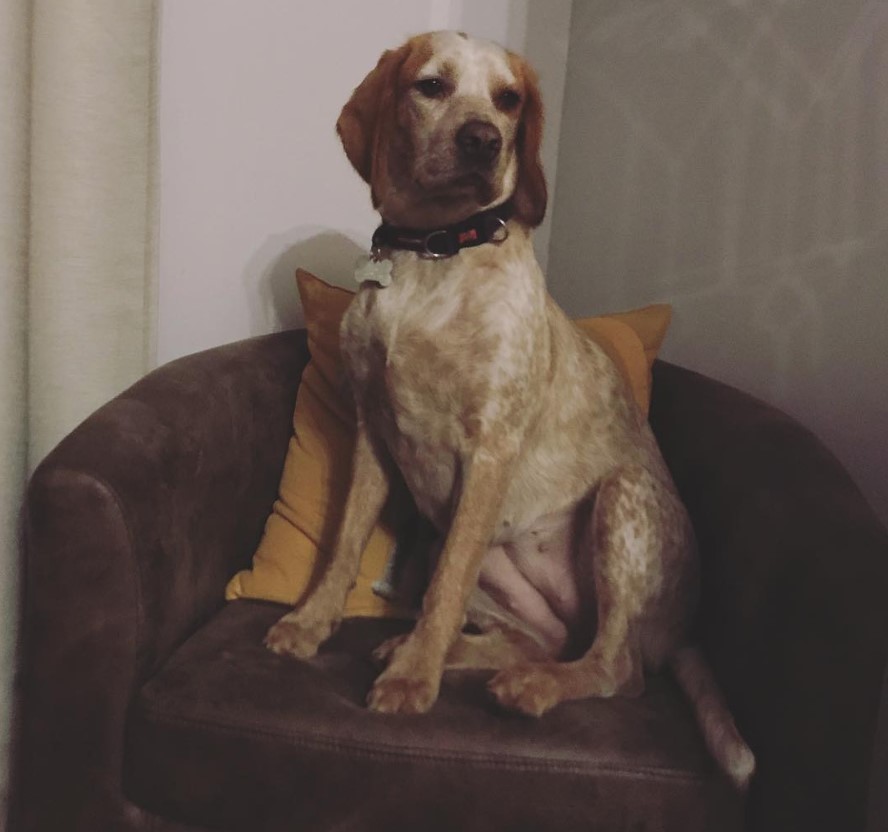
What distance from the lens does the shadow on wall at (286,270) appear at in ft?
7.39

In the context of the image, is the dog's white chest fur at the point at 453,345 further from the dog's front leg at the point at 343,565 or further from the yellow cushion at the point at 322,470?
the yellow cushion at the point at 322,470

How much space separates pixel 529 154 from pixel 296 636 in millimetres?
930

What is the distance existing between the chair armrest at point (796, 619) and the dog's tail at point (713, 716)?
0.02 m

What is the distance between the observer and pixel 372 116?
1.57 meters

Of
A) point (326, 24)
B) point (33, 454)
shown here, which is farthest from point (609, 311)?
point (33, 454)

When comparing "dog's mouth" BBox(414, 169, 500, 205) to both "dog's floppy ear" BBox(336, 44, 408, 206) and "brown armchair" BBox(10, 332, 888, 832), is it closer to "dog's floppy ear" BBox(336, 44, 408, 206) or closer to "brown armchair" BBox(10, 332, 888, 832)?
"dog's floppy ear" BBox(336, 44, 408, 206)

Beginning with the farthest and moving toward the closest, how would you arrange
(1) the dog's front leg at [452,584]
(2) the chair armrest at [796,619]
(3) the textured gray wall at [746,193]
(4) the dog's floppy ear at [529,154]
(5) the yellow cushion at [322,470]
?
(3) the textured gray wall at [746,193] → (5) the yellow cushion at [322,470] → (4) the dog's floppy ear at [529,154] → (1) the dog's front leg at [452,584] → (2) the chair armrest at [796,619]

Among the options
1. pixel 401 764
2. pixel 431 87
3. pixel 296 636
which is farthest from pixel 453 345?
pixel 401 764

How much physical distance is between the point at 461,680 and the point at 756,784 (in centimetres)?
47

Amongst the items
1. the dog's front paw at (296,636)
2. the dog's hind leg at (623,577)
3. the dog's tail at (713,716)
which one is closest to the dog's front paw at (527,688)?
the dog's hind leg at (623,577)

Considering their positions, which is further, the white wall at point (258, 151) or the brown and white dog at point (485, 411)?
the white wall at point (258, 151)

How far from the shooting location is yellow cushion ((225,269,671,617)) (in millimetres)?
1759

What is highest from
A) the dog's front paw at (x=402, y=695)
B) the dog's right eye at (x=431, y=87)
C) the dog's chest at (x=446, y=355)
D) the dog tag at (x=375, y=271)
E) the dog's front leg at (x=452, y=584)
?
the dog's right eye at (x=431, y=87)

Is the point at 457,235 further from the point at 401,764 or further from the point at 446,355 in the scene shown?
the point at 401,764
